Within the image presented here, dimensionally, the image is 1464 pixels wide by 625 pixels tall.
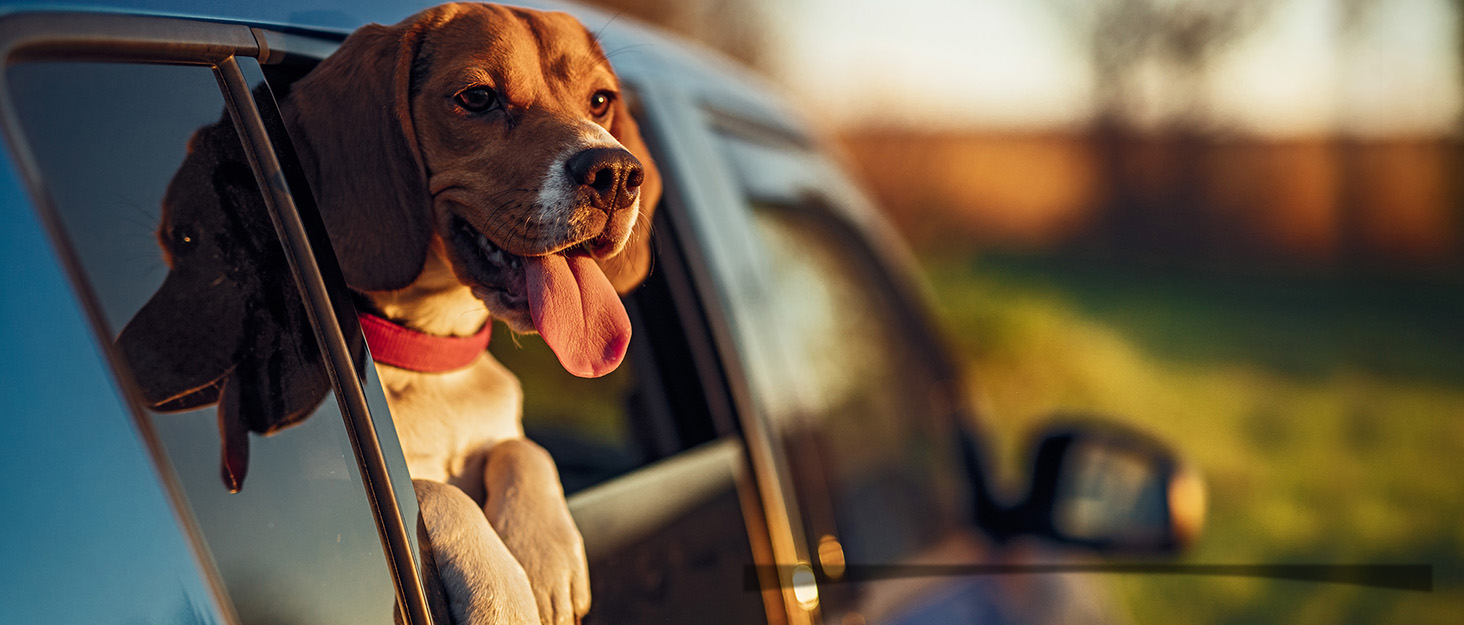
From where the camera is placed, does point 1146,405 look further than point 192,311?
Yes

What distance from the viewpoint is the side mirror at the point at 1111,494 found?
3043 mm

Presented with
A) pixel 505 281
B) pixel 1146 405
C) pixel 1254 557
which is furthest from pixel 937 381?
pixel 1146 405

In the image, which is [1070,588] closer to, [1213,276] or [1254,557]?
[1254,557]

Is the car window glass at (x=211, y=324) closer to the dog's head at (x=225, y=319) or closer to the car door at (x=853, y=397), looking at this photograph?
the dog's head at (x=225, y=319)

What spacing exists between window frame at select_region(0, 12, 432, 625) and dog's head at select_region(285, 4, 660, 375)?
0.27ft

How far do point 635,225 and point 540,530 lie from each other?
1.67ft

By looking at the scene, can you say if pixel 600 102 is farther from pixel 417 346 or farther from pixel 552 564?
pixel 552 564

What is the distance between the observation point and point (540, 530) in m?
1.37

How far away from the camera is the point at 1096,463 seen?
10.7 feet

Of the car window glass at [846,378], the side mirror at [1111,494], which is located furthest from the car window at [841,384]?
the side mirror at [1111,494]

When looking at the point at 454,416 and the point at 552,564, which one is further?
the point at 454,416

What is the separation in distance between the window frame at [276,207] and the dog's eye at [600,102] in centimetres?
51

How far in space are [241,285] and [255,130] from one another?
18 cm

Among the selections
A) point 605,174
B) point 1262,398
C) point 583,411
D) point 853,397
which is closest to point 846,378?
point 853,397
